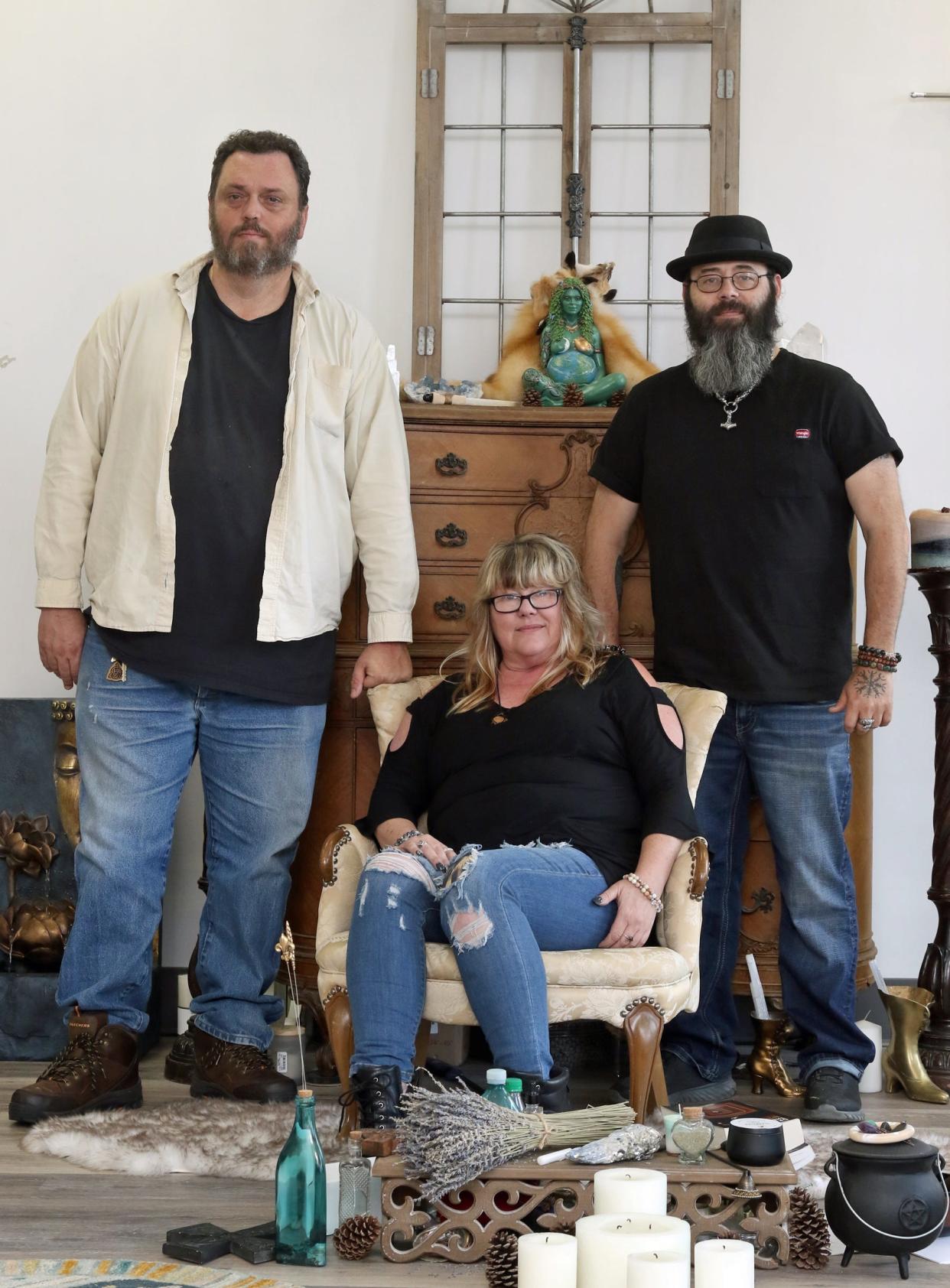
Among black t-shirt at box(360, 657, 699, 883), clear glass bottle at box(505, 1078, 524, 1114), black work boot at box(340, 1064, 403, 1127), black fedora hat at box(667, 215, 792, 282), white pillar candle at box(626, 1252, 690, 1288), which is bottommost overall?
black work boot at box(340, 1064, 403, 1127)

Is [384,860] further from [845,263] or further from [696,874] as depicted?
[845,263]

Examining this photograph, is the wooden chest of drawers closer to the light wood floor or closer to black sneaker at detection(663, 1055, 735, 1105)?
black sneaker at detection(663, 1055, 735, 1105)

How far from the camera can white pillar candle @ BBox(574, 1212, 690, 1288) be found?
6.40 feet

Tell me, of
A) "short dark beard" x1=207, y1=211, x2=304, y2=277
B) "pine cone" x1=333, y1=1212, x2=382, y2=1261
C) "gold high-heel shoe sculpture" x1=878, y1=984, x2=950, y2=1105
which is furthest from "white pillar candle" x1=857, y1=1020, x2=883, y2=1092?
"short dark beard" x1=207, y1=211, x2=304, y2=277

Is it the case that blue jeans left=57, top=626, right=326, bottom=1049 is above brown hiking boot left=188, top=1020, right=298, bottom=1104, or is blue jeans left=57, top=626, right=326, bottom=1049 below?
above

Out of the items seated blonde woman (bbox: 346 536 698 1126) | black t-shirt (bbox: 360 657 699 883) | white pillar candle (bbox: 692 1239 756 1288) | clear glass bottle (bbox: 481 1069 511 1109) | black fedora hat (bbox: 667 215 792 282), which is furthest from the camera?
black fedora hat (bbox: 667 215 792 282)

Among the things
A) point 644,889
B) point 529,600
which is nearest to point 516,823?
point 644,889

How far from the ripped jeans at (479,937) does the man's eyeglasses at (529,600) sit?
0.54 m

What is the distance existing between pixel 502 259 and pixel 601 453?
2.95 feet

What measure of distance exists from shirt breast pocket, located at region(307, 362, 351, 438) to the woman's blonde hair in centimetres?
48

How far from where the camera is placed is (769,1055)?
11.2ft

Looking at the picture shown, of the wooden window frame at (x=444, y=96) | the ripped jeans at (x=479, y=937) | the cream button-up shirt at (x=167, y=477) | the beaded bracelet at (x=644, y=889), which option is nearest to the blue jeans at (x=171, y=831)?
the cream button-up shirt at (x=167, y=477)

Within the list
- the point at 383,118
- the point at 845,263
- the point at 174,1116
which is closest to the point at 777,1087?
the point at 174,1116

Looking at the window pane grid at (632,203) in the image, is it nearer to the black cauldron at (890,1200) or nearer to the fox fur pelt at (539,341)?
the fox fur pelt at (539,341)
